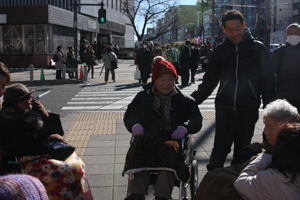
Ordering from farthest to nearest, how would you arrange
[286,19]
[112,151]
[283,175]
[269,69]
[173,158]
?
[286,19], [112,151], [269,69], [173,158], [283,175]

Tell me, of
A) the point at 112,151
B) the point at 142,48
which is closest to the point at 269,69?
the point at 112,151

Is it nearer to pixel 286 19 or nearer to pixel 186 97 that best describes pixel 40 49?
pixel 186 97

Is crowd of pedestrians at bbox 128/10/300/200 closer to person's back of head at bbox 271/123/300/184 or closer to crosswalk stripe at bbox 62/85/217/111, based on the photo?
person's back of head at bbox 271/123/300/184

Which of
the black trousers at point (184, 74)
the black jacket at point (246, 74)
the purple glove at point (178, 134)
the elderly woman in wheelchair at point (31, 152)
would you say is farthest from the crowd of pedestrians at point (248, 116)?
the black trousers at point (184, 74)

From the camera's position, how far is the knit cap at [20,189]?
1.36 meters

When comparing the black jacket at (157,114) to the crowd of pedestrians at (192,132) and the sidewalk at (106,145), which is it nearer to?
the crowd of pedestrians at (192,132)

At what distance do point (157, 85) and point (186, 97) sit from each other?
1.06 ft

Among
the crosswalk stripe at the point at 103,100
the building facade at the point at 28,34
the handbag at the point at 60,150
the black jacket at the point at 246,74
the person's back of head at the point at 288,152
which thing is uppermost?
the building facade at the point at 28,34

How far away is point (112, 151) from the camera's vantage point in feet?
18.0

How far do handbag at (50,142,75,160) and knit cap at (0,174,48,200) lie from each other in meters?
1.74

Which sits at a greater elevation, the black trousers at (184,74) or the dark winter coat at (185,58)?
the dark winter coat at (185,58)

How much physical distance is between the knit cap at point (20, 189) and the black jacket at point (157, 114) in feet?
6.60

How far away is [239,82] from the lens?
11.3ft

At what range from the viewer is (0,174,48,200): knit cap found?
136 centimetres
